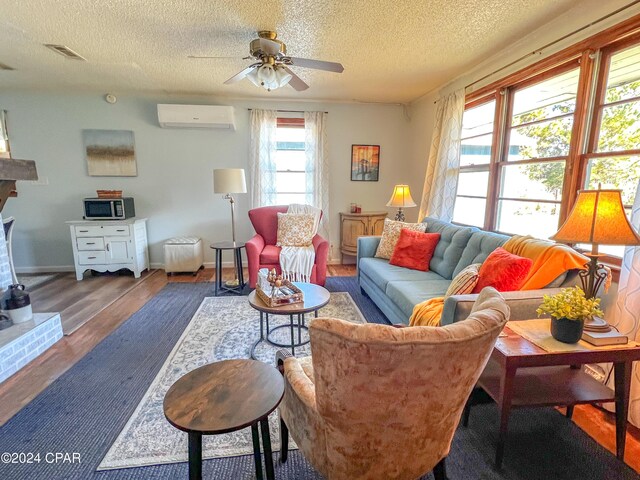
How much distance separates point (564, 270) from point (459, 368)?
1.44 m

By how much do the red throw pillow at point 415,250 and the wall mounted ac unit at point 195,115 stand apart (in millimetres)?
2858

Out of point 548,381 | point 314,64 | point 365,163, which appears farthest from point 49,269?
point 548,381

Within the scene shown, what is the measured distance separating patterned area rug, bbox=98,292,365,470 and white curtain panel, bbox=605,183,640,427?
1816mm

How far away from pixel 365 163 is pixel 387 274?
8.09ft

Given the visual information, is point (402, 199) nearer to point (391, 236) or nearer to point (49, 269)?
point (391, 236)

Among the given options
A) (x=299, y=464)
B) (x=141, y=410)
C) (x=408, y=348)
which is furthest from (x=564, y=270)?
(x=141, y=410)

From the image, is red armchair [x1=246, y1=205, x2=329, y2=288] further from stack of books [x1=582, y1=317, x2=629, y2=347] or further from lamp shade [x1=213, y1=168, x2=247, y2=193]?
stack of books [x1=582, y1=317, x2=629, y2=347]

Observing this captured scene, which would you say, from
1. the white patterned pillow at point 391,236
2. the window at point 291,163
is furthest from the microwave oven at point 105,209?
the white patterned pillow at point 391,236

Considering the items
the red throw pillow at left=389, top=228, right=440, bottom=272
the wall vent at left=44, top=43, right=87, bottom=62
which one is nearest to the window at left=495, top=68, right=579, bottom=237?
the red throw pillow at left=389, top=228, right=440, bottom=272

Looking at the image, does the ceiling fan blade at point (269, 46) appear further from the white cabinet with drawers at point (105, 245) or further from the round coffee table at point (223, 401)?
the white cabinet with drawers at point (105, 245)

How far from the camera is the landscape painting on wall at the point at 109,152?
14.0ft

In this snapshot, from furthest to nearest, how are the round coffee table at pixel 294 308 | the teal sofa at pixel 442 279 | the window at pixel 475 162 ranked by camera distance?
the window at pixel 475 162 → the round coffee table at pixel 294 308 → the teal sofa at pixel 442 279

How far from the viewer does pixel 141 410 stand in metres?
1.77

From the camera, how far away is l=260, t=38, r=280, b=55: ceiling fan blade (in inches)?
86.8
